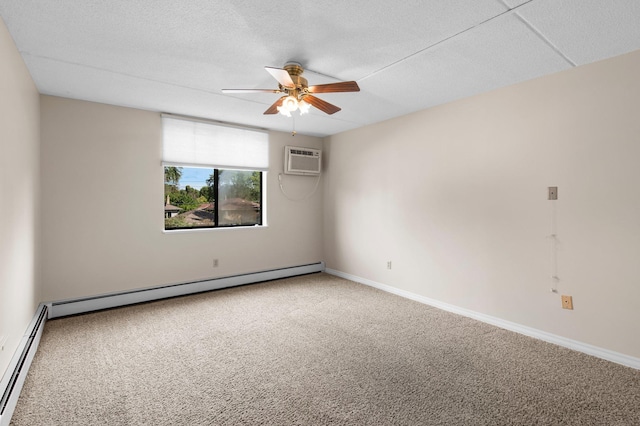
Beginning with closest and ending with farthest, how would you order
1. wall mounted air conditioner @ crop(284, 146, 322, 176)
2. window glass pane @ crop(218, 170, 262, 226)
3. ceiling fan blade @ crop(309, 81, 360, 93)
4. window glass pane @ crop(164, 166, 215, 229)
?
1. ceiling fan blade @ crop(309, 81, 360, 93)
2. window glass pane @ crop(164, 166, 215, 229)
3. window glass pane @ crop(218, 170, 262, 226)
4. wall mounted air conditioner @ crop(284, 146, 322, 176)

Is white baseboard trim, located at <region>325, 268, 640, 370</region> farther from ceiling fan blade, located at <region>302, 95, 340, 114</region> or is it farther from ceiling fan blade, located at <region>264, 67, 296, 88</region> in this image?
ceiling fan blade, located at <region>264, 67, 296, 88</region>

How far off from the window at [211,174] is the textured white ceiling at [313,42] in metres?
0.91

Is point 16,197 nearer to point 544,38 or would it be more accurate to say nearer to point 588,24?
point 544,38

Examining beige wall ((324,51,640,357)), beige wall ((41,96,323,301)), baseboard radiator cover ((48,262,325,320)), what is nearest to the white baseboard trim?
beige wall ((324,51,640,357))

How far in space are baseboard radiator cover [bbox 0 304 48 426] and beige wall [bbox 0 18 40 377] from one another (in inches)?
2.3

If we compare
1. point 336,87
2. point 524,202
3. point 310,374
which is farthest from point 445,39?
point 310,374

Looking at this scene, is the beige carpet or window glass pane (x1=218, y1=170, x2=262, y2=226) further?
window glass pane (x1=218, y1=170, x2=262, y2=226)

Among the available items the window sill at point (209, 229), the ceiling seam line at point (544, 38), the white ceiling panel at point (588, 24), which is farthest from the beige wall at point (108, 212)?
the white ceiling panel at point (588, 24)

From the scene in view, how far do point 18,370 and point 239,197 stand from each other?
3.27 meters

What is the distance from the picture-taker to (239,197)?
501cm

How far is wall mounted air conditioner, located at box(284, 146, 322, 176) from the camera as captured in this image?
5.10 m

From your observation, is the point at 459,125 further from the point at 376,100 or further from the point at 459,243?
the point at 459,243

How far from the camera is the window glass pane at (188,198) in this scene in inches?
177

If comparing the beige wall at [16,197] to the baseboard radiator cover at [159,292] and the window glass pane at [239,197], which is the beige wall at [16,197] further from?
the window glass pane at [239,197]
